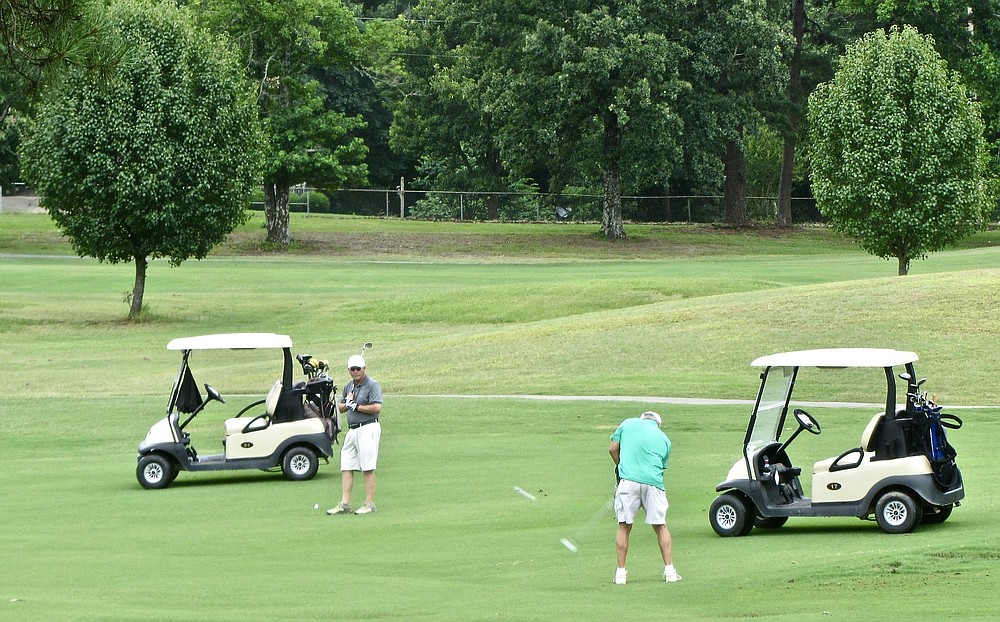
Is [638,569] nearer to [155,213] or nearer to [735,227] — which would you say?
[155,213]

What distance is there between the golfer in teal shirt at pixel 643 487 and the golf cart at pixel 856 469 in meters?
2.24

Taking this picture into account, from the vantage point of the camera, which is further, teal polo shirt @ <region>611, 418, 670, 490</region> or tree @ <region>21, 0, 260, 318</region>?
tree @ <region>21, 0, 260, 318</region>

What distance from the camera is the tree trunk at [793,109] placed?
7383 cm

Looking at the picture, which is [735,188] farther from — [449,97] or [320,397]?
[320,397]

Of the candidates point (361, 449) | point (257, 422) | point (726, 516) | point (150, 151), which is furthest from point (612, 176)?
point (726, 516)

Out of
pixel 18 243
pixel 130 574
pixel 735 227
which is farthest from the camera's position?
pixel 735 227

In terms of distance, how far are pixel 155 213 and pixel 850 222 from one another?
A: 22.5 m

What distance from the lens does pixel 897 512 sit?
500 inches

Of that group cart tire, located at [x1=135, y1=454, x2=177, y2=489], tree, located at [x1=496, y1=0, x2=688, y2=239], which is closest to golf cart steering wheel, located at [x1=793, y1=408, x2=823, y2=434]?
cart tire, located at [x1=135, y1=454, x2=177, y2=489]

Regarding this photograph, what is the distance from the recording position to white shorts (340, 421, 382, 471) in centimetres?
1514

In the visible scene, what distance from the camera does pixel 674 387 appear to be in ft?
90.7

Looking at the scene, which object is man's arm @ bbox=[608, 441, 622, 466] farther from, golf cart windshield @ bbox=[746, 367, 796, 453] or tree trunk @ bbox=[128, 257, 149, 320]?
tree trunk @ bbox=[128, 257, 149, 320]

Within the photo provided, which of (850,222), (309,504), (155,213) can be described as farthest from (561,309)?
(309,504)

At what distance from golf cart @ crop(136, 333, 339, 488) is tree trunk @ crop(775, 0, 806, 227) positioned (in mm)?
58424
